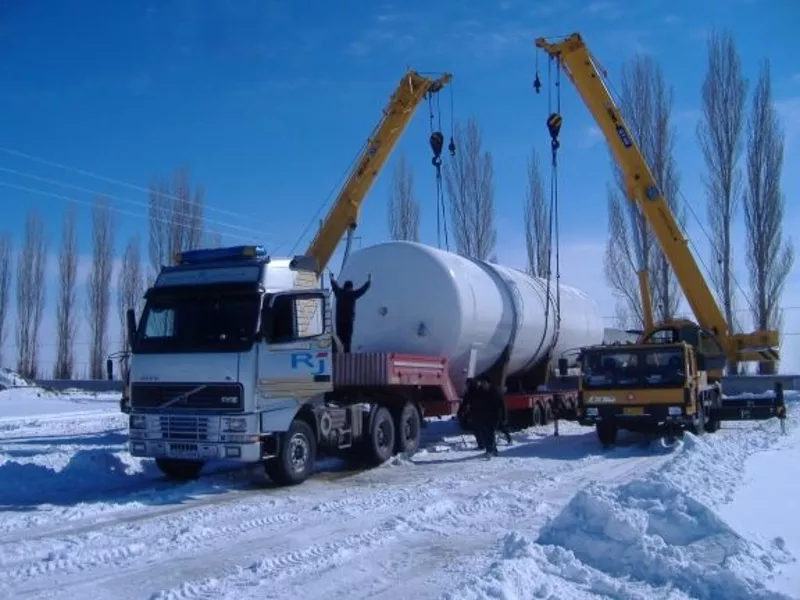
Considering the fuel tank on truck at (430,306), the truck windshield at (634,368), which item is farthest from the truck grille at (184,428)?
the truck windshield at (634,368)

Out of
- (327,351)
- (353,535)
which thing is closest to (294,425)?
(327,351)

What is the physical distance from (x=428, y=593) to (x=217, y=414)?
222 inches

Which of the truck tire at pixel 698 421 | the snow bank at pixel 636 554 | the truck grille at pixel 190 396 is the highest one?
the truck grille at pixel 190 396

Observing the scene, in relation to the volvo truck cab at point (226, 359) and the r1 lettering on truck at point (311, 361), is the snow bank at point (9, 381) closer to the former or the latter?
the volvo truck cab at point (226, 359)

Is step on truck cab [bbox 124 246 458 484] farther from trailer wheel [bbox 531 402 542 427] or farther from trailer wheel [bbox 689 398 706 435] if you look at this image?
trailer wheel [bbox 531 402 542 427]

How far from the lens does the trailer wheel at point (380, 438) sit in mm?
14156

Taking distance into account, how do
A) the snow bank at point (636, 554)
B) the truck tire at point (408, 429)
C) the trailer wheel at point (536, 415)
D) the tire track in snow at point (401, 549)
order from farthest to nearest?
the trailer wheel at point (536, 415) < the truck tire at point (408, 429) < the tire track in snow at point (401, 549) < the snow bank at point (636, 554)

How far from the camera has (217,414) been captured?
445 inches

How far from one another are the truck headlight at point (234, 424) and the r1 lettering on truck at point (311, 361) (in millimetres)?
1120

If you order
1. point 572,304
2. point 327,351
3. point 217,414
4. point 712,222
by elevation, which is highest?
point 712,222

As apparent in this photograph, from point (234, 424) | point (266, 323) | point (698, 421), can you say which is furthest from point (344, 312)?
point (698, 421)

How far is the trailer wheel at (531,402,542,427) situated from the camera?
2006cm

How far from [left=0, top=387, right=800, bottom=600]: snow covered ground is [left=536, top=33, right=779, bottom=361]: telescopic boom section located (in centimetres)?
716

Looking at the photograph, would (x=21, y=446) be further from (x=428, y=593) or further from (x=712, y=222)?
(x=712, y=222)
